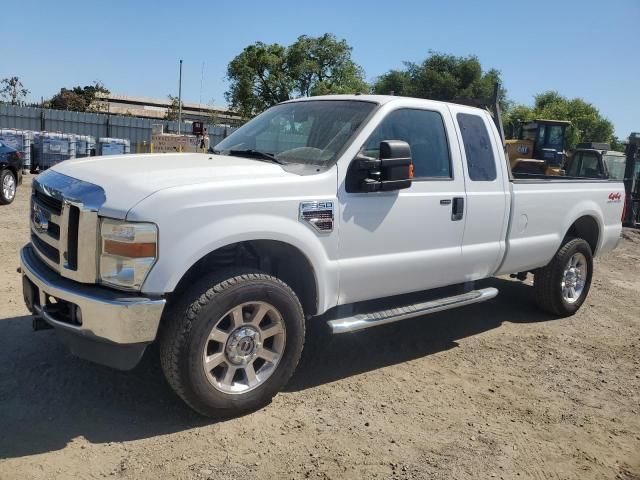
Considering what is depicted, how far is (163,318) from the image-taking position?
3.31 meters

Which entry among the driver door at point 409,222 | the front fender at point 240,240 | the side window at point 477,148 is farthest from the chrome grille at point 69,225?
the side window at point 477,148

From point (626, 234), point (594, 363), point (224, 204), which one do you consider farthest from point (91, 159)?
point (626, 234)

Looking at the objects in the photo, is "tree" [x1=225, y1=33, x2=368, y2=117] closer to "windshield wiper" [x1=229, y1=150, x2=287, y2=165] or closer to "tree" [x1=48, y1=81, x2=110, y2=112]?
"tree" [x1=48, y1=81, x2=110, y2=112]

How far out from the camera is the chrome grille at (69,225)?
10.3ft

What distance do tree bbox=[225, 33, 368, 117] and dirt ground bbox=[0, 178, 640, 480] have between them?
49735mm

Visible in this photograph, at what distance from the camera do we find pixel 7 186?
11.6 metres

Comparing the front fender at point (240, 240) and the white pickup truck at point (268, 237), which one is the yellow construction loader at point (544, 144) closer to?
the white pickup truck at point (268, 237)

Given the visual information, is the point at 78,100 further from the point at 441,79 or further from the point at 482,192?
the point at 482,192

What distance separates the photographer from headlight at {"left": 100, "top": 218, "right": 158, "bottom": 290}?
9.99ft

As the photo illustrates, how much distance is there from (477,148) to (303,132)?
62.0 inches

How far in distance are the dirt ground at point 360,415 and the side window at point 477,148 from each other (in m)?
1.53

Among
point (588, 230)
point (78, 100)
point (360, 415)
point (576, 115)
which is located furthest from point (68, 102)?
point (360, 415)

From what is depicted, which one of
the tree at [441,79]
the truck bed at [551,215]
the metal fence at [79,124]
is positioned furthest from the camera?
the tree at [441,79]

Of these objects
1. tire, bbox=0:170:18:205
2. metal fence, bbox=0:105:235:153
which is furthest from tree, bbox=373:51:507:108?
tire, bbox=0:170:18:205
